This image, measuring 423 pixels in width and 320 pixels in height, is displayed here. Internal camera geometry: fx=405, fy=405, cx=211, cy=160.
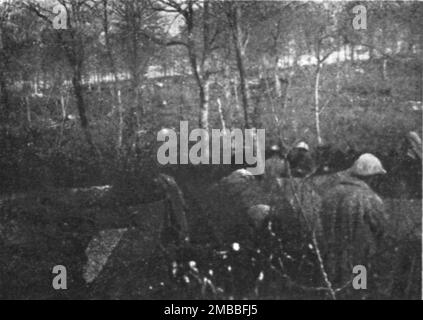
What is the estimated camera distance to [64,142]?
477 cm

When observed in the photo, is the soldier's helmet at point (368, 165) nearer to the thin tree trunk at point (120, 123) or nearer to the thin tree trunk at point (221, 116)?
the thin tree trunk at point (221, 116)

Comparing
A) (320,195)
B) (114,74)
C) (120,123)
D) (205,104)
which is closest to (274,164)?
(320,195)

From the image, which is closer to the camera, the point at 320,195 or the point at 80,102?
the point at 320,195

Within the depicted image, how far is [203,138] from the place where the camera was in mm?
4590

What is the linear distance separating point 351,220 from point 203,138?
1.89 m

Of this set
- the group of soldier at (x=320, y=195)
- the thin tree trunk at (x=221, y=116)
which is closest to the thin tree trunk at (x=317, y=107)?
the group of soldier at (x=320, y=195)

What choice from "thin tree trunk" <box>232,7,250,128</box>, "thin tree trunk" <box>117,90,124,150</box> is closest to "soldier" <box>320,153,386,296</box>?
"thin tree trunk" <box>232,7,250,128</box>

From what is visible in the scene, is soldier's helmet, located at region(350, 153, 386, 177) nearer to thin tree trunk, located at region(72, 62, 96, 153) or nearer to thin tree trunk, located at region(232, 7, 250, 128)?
thin tree trunk, located at region(232, 7, 250, 128)

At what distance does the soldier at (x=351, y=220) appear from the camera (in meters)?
4.34

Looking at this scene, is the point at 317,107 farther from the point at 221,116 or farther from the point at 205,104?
the point at 205,104

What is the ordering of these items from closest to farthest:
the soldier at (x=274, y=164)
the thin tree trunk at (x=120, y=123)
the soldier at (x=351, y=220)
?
the soldier at (x=351, y=220)
the soldier at (x=274, y=164)
the thin tree trunk at (x=120, y=123)

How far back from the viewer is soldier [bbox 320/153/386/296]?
14.3ft

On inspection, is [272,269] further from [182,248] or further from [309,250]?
[182,248]

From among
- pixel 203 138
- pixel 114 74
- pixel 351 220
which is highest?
pixel 114 74
